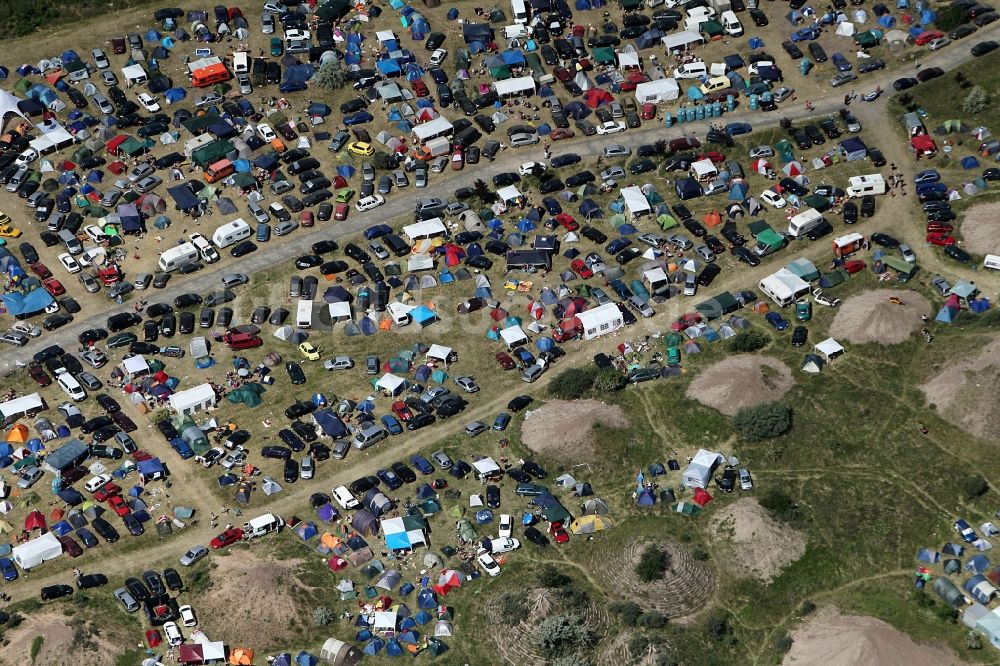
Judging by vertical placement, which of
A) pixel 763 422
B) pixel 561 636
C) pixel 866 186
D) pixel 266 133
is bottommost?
pixel 561 636

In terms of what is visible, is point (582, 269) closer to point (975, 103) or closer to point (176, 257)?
point (176, 257)

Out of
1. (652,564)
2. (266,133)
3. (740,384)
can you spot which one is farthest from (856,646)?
(266,133)

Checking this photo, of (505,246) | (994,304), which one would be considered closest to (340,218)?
(505,246)

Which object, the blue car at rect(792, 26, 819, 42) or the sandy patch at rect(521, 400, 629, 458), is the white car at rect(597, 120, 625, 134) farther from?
the sandy patch at rect(521, 400, 629, 458)

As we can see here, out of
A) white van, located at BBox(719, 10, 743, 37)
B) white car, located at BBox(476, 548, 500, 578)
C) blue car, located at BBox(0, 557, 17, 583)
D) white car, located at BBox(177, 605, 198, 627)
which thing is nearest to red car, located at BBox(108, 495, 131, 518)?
blue car, located at BBox(0, 557, 17, 583)

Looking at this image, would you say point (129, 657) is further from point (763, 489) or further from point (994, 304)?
point (994, 304)
